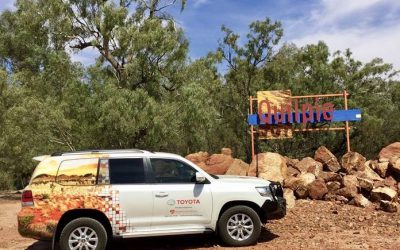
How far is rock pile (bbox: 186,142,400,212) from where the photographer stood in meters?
12.5

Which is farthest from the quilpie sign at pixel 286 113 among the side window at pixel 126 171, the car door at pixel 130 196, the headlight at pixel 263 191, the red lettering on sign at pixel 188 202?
the car door at pixel 130 196

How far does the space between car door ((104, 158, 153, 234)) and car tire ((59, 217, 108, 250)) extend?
28 centimetres

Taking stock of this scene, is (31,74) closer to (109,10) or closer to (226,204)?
(109,10)

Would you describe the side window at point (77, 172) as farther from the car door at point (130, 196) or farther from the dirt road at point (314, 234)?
the dirt road at point (314, 234)

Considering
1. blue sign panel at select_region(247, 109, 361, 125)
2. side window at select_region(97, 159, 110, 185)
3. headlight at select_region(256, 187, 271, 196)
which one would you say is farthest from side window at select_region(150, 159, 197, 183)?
blue sign panel at select_region(247, 109, 361, 125)

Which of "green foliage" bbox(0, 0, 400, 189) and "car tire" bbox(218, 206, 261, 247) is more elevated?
"green foliage" bbox(0, 0, 400, 189)

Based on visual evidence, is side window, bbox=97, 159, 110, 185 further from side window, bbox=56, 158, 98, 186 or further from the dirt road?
the dirt road

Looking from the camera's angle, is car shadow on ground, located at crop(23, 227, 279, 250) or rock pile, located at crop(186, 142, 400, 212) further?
rock pile, located at crop(186, 142, 400, 212)

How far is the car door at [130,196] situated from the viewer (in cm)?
838

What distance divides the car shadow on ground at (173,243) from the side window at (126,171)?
4.22ft

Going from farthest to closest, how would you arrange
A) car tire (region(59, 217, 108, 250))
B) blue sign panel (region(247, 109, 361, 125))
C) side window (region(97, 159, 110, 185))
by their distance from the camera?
blue sign panel (region(247, 109, 361, 125)) < side window (region(97, 159, 110, 185)) < car tire (region(59, 217, 108, 250))

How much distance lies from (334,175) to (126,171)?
694 centimetres

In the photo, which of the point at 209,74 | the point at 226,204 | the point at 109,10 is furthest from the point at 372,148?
the point at 226,204

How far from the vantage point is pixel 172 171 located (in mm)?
8922
